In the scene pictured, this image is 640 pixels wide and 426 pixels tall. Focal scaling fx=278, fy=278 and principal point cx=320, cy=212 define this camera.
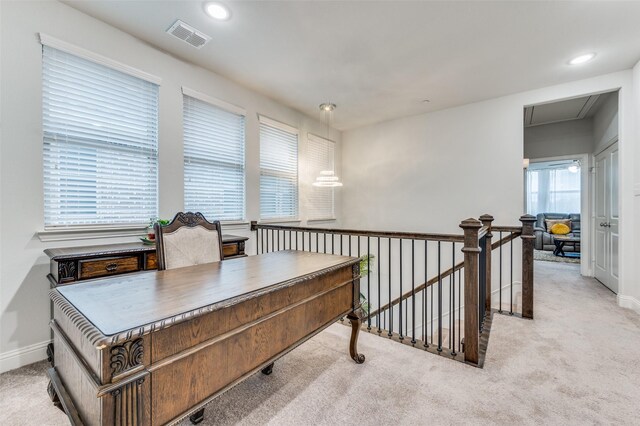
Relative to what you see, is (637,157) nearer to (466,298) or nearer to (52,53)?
(466,298)

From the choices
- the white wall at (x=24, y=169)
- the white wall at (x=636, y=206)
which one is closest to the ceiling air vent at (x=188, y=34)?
the white wall at (x=24, y=169)

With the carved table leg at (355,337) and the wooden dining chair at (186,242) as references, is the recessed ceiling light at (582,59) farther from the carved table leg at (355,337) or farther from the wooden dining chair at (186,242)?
the wooden dining chair at (186,242)

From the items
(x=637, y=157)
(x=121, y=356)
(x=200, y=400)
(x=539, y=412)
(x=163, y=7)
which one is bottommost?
(x=539, y=412)

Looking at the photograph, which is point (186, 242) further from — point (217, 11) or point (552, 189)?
point (552, 189)

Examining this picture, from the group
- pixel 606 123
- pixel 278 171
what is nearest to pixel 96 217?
pixel 278 171

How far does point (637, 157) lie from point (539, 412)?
3.43 meters

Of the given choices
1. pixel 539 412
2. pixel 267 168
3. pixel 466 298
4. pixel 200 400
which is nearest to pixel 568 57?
pixel 466 298

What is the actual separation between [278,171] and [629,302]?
4.79 metres

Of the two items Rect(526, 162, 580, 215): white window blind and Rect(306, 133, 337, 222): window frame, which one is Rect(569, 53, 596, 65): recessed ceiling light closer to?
Rect(306, 133, 337, 222): window frame

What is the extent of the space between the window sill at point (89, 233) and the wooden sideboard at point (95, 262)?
0.51 ft

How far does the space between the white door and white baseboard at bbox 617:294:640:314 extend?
58 cm

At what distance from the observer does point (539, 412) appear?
5.21 ft

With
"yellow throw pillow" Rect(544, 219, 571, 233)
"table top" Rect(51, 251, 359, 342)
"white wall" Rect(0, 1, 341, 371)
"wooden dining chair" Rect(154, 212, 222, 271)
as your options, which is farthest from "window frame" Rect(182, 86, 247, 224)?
"yellow throw pillow" Rect(544, 219, 571, 233)

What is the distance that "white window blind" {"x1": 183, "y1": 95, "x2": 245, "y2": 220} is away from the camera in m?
3.23
